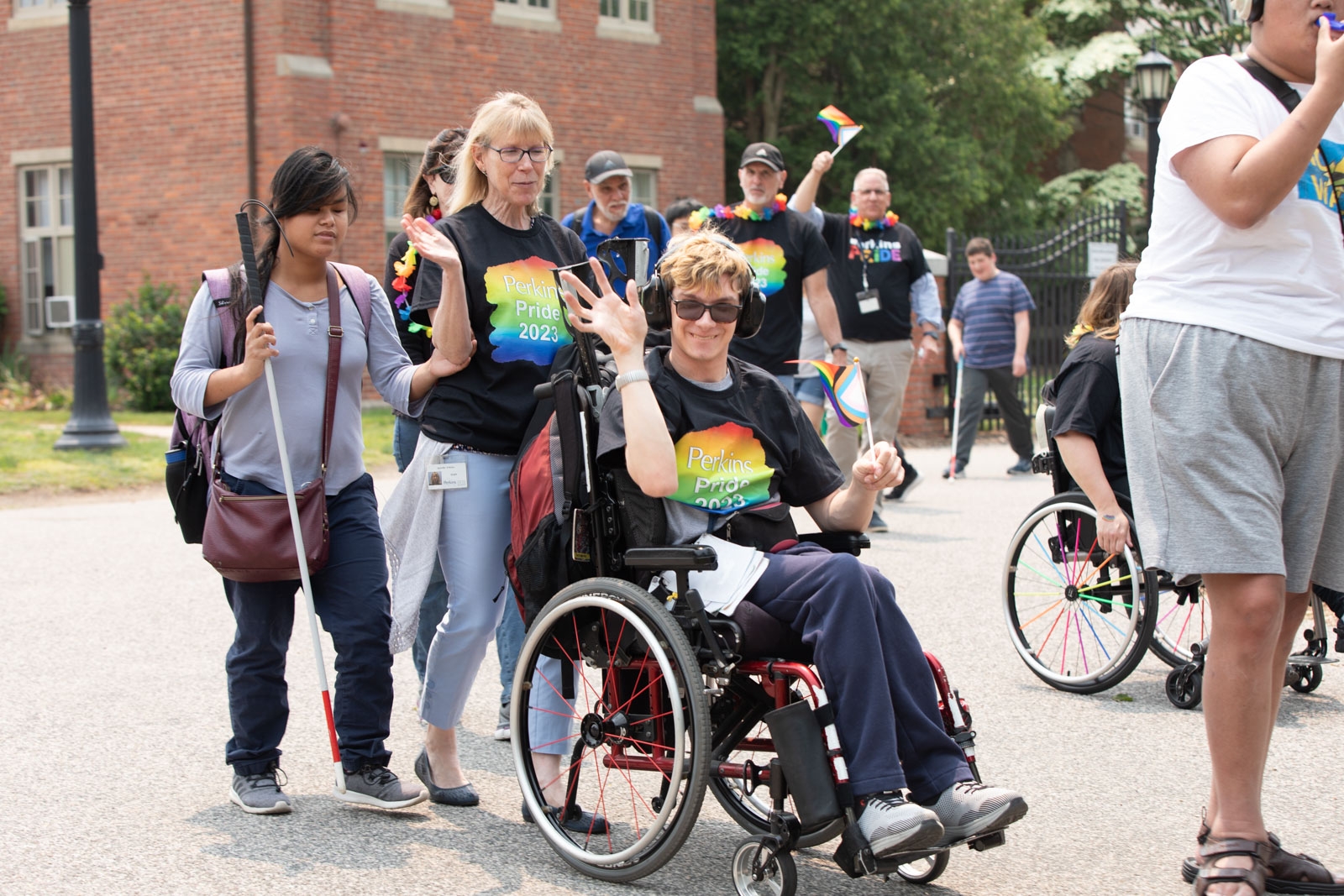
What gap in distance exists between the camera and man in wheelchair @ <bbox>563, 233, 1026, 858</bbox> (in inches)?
131

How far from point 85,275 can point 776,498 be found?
11364 mm

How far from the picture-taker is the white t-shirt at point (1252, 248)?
3379 millimetres

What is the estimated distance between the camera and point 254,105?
1875 centimetres

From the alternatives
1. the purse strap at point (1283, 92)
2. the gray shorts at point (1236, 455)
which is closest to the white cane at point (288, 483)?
the gray shorts at point (1236, 455)

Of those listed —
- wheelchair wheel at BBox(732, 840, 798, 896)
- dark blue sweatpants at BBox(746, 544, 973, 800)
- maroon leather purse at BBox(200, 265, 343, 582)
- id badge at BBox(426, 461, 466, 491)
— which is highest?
id badge at BBox(426, 461, 466, 491)

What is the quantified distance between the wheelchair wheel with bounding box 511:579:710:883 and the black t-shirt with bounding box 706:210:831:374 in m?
4.17

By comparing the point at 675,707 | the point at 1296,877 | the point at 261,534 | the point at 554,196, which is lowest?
the point at 1296,877

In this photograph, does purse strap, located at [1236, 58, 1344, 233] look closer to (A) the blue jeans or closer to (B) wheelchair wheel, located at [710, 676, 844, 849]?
(B) wheelchair wheel, located at [710, 676, 844, 849]

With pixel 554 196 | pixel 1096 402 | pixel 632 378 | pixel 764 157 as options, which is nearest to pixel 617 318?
pixel 632 378

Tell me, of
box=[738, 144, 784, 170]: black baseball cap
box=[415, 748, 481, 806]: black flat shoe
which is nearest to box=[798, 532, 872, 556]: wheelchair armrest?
box=[415, 748, 481, 806]: black flat shoe

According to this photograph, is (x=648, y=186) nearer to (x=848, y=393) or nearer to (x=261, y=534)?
(x=261, y=534)

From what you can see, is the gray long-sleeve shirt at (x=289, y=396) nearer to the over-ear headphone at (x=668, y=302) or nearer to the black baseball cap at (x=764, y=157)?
the over-ear headphone at (x=668, y=302)

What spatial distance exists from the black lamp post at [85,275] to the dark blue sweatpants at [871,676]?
37.2 ft

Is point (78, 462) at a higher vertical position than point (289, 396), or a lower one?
lower
